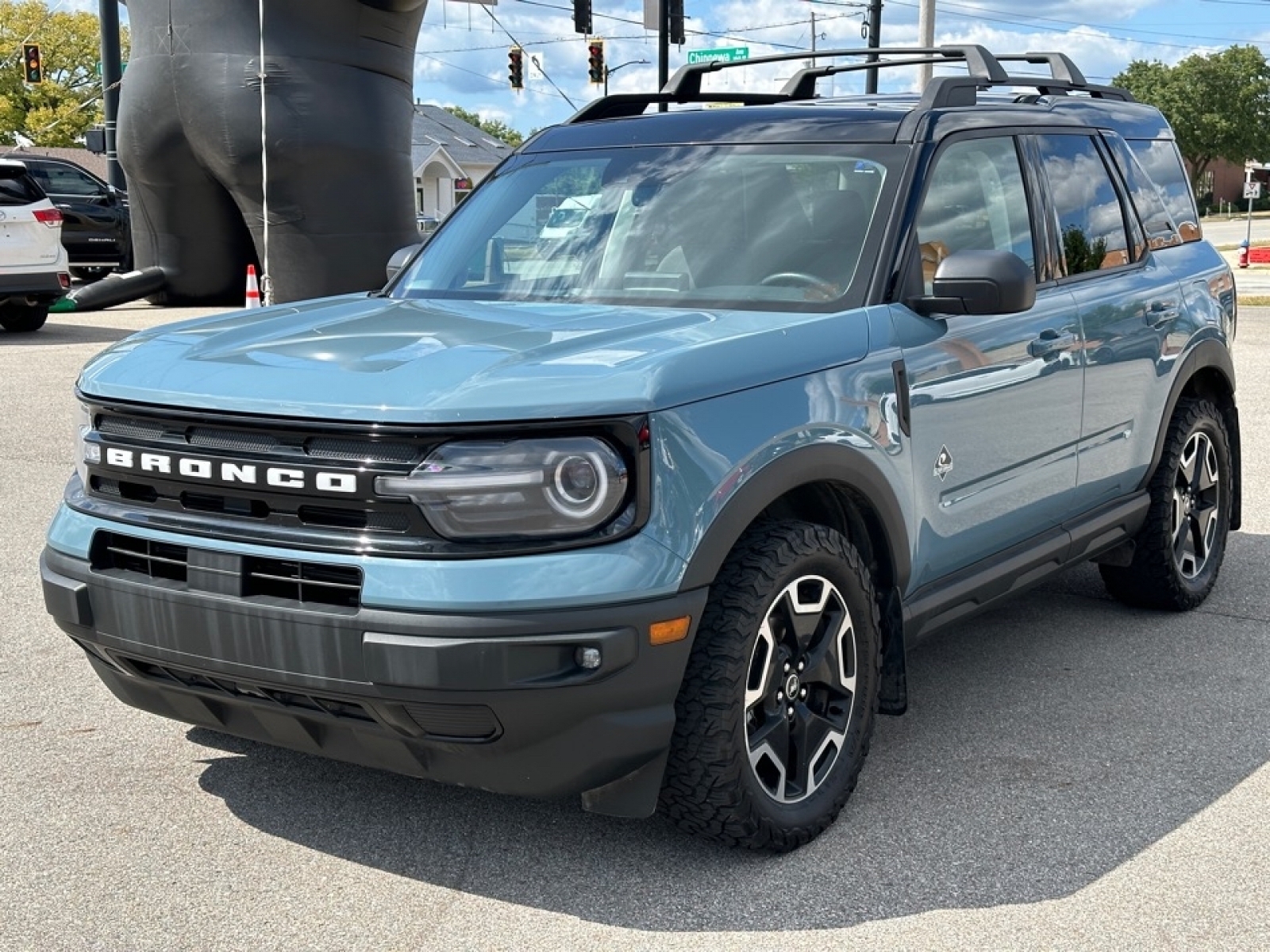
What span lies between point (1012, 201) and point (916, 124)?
579 mm

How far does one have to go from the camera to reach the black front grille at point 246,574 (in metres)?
3.23

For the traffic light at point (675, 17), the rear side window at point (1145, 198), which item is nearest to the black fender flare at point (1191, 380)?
the rear side window at point (1145, 198)

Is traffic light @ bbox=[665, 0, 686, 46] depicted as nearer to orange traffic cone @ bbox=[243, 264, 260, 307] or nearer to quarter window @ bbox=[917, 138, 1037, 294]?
orange traffic cone @ bbox=[243, 264, 260, 307]

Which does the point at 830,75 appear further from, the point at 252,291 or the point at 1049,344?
the point at 252,291

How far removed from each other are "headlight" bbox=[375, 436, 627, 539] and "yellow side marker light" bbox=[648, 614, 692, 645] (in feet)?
0.84

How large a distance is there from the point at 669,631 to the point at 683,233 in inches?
62.1

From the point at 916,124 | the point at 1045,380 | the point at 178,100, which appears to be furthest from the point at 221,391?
the point at 178,100

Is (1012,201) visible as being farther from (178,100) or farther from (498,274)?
(178,100)

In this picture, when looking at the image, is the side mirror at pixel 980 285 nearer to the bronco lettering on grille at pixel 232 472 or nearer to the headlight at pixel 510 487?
the headlight at pixel 510 487

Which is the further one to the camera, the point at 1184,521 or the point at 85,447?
the point at 1184,521

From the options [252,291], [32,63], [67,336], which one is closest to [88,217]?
[67,336]

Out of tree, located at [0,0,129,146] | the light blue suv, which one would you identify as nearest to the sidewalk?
the light blue suv

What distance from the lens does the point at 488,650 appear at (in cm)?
310

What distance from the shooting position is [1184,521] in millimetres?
5977
